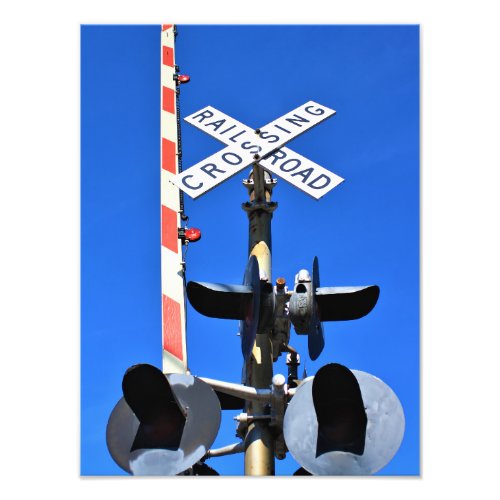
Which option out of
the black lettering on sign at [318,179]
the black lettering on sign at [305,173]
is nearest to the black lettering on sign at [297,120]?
the black lettering on sign at [305,173]

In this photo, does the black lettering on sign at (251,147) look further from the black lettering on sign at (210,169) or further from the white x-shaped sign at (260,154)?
the black lettering on sign at (210,169)

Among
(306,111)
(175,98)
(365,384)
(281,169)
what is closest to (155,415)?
(365,384)

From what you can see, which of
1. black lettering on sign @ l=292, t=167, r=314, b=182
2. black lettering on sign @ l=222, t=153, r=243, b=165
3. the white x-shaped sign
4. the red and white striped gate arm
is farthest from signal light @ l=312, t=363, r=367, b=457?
black lettering on sign @ l=222, t=153, r=243, b=165

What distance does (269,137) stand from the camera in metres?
8.36

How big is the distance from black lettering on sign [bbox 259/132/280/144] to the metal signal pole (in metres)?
0.22

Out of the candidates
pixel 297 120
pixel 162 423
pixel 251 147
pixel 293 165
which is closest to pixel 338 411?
pixel 162 423

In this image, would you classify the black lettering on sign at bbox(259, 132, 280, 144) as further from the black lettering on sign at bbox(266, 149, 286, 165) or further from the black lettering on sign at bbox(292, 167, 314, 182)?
the black lettering on sign at bbox(292, 167, 314, 182)

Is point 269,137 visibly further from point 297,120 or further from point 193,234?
point 193,234

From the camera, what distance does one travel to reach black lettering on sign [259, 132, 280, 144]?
8.33m

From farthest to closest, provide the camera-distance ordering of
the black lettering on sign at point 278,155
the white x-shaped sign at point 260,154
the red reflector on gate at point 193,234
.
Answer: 1. the red reflector on gate at point 193,234
2. the black lettering on sign at point 278,155
3. the white x-shaped sign at point 260,154

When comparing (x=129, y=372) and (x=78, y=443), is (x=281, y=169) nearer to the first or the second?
(x=129, y=372)

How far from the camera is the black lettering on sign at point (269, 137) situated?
8.33 m

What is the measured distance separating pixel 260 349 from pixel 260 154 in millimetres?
1448

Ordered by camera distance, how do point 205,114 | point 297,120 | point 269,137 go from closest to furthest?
point 269,137, point 297,120, point 205,114
